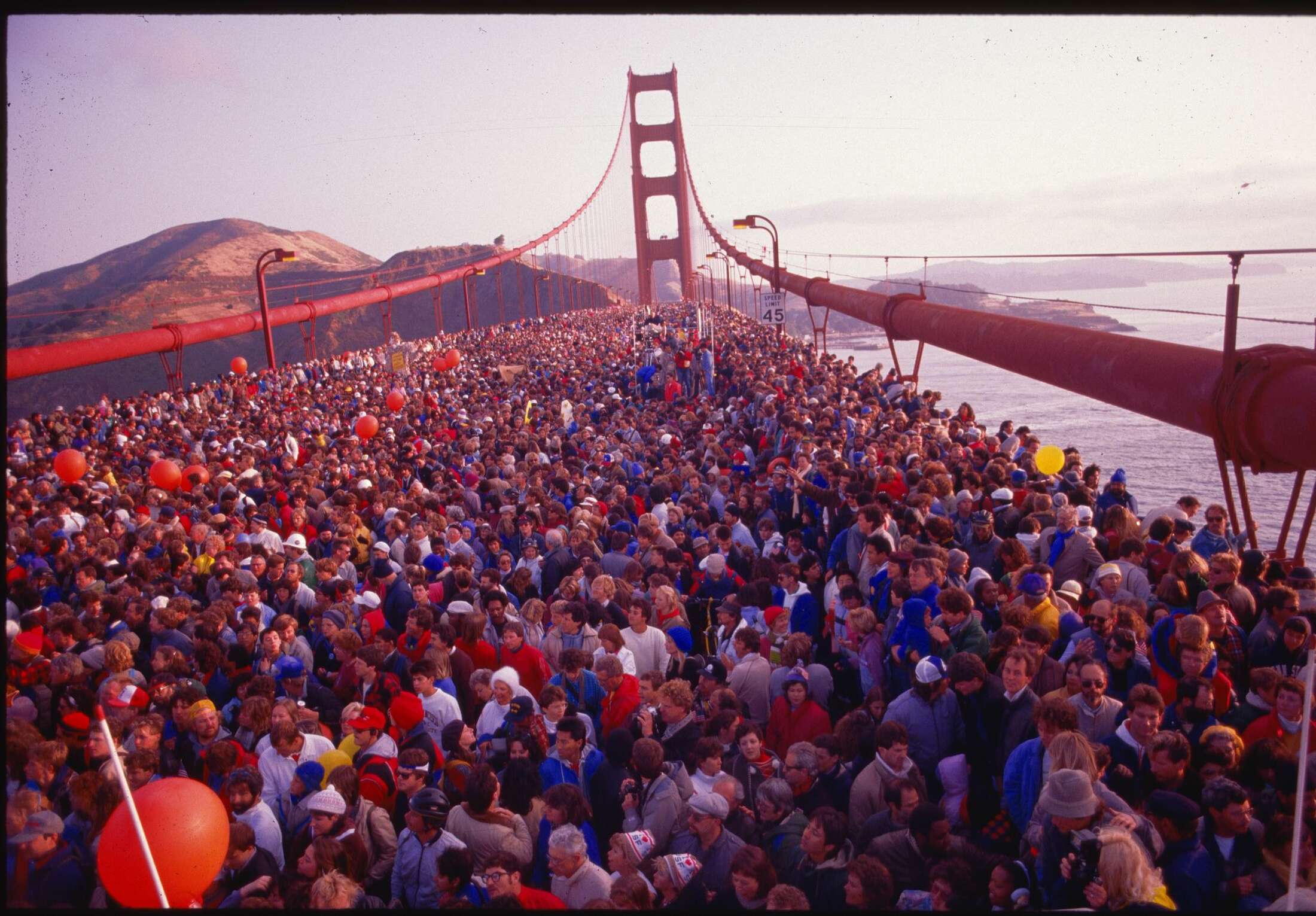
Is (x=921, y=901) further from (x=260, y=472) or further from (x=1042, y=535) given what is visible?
(x=260, y=472)

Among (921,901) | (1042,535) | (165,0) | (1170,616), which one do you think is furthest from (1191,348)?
(165,0)

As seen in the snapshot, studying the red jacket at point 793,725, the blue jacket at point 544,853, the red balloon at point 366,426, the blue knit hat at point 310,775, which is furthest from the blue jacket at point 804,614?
the red balloon at point 366,426

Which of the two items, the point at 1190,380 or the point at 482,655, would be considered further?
the point at 482,655

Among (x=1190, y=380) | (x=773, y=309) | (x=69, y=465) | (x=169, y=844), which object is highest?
(x=773, y=309)

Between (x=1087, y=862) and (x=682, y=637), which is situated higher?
(x=1087, y=862)

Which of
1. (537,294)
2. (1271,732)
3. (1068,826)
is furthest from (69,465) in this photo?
(537,294)

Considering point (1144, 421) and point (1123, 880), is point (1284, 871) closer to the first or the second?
point (1123, 880)

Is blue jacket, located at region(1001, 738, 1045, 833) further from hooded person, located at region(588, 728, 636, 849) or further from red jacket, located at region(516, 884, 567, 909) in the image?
red jacket, located at region(516, 884, 567, 909)

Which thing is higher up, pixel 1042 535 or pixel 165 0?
pixel 165 0
